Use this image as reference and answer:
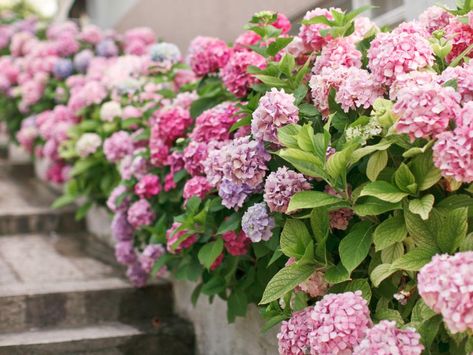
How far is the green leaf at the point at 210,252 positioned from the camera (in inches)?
115

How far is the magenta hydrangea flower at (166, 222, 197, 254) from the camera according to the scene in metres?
3.03

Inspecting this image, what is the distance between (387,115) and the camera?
2.13 meters

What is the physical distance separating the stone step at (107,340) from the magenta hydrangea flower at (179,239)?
754 mm

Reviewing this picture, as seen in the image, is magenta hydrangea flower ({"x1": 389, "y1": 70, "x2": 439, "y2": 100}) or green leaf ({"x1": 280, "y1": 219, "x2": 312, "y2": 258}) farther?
green leaf ({"x1": 280, "y1": 219, "x2": 312, "y2": 258})

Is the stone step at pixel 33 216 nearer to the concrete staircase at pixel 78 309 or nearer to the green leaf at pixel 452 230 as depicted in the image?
the concrete staircase at pixel 78 309

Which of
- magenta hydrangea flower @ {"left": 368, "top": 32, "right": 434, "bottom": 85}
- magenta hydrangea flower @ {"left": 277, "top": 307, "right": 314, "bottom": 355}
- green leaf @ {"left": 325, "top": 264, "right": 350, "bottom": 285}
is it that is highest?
magenta hydrangea flower @ {"left": 368, "top": 32, "right": 434, "bottom": 85}

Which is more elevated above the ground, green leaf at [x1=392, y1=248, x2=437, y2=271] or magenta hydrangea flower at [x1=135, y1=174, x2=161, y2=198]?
green leaf at [x1=392, y1=248, x2=437, y2=271]

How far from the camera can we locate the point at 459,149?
1.91m

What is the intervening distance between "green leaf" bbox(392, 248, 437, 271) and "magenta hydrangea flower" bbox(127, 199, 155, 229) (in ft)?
6.15

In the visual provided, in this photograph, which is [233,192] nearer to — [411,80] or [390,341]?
[411,80]

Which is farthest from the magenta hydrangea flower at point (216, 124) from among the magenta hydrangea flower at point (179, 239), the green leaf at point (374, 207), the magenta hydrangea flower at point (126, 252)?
the magenta hydrangea flower at point (126, 252)

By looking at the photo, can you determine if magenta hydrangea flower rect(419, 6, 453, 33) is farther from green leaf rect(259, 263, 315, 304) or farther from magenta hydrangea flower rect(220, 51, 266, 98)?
green leaf rect(259, 263, 315, 304)

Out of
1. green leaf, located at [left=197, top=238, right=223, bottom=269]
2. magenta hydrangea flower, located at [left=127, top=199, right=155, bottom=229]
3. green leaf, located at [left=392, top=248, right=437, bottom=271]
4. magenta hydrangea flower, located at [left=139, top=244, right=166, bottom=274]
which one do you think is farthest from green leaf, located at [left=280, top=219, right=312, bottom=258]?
magenta hydrangea flower, located at [left=127, top=199, right=155, bottom=229]

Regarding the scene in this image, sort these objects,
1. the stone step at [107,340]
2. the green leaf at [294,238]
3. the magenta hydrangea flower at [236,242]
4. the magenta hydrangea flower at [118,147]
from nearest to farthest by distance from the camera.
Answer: the green leaf at [294,238] → the magenta hydrangea flower at [236,242] → the stone step at [107,340] → the magenta hydrangea flower at [118,147]
